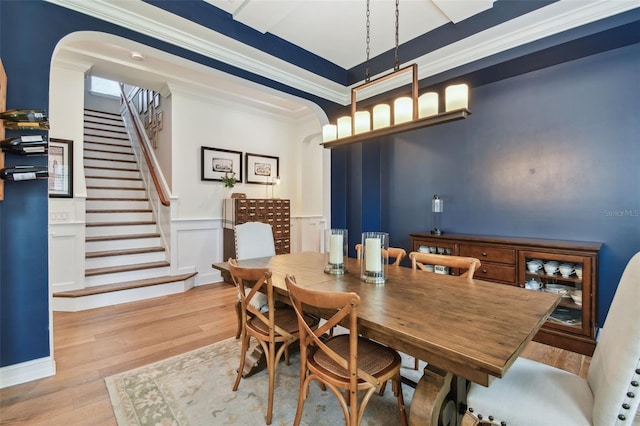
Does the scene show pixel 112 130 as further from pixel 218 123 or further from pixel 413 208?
pixel 413 208

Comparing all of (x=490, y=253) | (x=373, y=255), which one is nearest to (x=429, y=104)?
(x=373, y=255)

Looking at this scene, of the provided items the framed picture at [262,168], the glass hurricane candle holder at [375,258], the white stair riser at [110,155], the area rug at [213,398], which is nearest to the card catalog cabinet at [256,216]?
the framed picture at [262,168]

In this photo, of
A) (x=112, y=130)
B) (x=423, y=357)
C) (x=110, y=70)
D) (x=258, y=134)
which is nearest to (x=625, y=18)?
(x=423, y=357)

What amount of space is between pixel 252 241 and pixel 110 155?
4.71m

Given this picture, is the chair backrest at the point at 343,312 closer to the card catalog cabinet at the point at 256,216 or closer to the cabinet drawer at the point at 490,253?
the cabinet drawer at the point at 490,253

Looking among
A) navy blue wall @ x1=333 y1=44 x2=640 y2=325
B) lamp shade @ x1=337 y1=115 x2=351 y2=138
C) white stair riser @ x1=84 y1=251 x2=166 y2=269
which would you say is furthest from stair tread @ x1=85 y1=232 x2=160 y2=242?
lamp shade @ x1=337 y1=115 x2=351 y2=138

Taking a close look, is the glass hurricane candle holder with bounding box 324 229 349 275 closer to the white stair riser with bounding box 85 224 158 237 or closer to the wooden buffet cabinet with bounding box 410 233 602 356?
the wooden buffet cabinet with bounding box 410 233 602 356

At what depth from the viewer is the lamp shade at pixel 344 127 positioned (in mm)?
2406

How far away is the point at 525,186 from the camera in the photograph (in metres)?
3.10

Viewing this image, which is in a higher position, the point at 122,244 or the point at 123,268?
the point at 122,244

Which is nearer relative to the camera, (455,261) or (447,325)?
(447,325)

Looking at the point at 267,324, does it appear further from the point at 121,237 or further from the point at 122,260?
the point at 121,237

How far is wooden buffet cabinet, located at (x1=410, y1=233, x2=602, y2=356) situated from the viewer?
7.93 feet

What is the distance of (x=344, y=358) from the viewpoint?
1450mm
